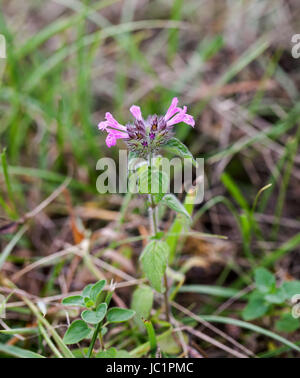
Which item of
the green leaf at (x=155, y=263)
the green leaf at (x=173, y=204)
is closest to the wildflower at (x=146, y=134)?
the green leaf at (x=173, y=204)

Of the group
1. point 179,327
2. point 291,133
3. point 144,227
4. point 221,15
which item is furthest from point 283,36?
point 179,327

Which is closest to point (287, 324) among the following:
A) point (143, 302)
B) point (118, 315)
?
point (143, 302)

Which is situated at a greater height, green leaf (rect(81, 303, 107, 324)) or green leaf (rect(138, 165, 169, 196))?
green leaf (rect(138, 165, 169, 196))

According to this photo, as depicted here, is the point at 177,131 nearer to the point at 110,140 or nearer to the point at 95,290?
the point at 110,140

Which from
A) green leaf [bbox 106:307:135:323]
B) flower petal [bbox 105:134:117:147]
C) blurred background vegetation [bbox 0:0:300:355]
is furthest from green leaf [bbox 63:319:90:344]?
flower petal [bbox 105:134:117:147]

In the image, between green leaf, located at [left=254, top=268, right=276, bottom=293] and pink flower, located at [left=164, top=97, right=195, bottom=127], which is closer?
pink flower, located at [left=164, top=97, right=195, bottom=127]

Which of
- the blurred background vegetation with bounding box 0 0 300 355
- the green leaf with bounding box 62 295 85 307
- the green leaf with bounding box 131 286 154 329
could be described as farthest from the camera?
the blurred background vegetation with bounding box 0 0 300 355

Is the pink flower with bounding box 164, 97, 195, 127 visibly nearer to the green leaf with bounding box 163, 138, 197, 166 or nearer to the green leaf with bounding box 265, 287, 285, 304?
the green leaf with bounding box 163, 138, 197, 166
